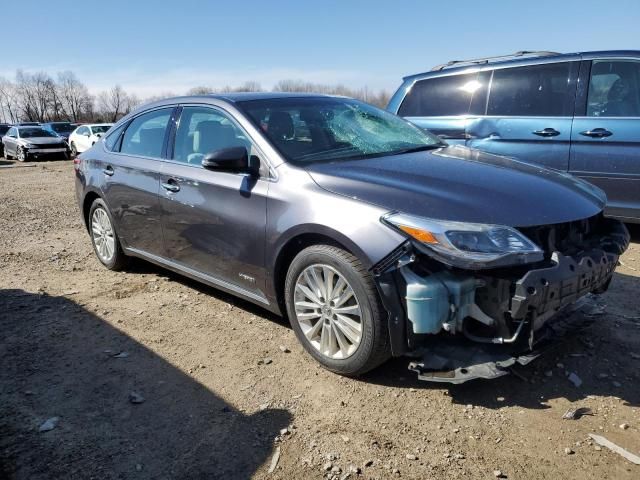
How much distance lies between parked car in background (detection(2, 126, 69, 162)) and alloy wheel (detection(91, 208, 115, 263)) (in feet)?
66.5

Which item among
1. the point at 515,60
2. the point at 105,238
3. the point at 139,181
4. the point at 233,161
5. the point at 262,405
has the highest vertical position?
the point at 515,60

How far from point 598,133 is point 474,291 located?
3.66 m

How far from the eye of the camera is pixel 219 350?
11.9 feet

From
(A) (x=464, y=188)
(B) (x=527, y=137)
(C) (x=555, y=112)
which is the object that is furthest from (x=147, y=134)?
(C) (x=555, y=112)

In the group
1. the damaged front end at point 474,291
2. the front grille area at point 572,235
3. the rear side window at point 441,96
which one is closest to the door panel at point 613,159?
the rear side window at point 441,96

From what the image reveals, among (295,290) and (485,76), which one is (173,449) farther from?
(485,76)

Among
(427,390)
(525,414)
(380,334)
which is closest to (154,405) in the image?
(380,334)

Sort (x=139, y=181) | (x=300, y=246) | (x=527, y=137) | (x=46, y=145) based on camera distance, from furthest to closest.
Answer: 1. (x=46, y=145)
2. (x=527, y=137)
3. (x=139, y=181)
4. (x=300, y=246)

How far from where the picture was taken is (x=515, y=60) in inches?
239

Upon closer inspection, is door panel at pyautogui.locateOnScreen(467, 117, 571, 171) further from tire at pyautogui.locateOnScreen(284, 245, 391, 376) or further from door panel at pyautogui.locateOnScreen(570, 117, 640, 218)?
tire at pyautogui.locateOnScreen(284, 245, 391, 376)

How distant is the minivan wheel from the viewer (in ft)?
17.1

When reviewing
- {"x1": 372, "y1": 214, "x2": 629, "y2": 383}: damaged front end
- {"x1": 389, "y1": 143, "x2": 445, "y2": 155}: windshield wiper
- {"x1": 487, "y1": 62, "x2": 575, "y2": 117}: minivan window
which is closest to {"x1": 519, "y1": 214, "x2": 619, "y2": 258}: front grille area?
{"x1": 372, "y1": 214, "x2": 629, "y2": 383}: damaged front end

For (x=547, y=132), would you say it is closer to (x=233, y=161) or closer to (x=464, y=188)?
(x=464, y=188)

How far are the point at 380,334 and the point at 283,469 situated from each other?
0.84m
